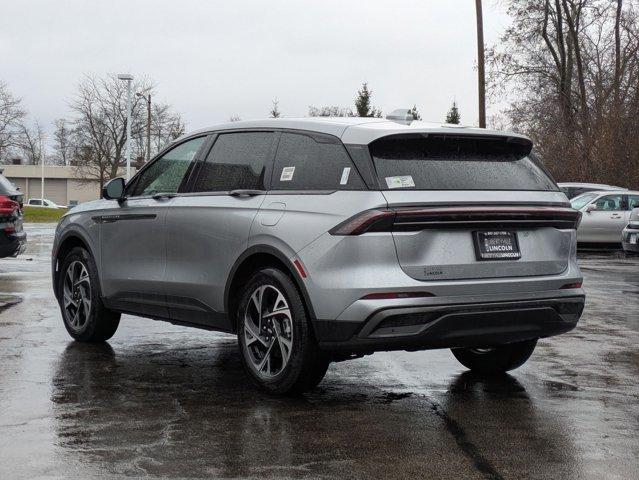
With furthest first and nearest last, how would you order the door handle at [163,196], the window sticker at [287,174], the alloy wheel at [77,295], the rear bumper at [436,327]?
the alloy wheel at [77,295] → the door handle at [163,196] → the window sticker at [287,174] → the rear bumper at [436,327]

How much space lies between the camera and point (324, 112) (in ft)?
301

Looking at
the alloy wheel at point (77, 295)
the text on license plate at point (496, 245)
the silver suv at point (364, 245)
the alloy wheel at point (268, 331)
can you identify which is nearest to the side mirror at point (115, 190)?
the alloy wheel at point (77, 295)

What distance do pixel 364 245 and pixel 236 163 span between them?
1.59m

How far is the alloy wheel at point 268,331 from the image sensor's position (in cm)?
612

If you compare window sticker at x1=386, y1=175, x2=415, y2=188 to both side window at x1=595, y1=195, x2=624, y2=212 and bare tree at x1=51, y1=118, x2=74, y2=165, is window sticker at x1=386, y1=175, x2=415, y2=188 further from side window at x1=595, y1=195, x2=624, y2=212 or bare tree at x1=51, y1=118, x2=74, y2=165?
bare tree at x1=51, y1=118, x2=74, y2=165

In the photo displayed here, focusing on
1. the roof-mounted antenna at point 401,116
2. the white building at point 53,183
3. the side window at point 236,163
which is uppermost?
the white building at point 53,183

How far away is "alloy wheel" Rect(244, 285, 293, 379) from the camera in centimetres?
612

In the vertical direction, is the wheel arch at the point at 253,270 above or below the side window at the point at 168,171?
below

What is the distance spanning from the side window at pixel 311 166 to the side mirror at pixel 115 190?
1988mm

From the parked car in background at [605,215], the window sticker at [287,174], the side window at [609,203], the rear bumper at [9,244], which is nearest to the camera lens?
the window sticker at [287,174]

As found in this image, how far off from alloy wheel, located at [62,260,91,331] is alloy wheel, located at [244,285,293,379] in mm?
2372

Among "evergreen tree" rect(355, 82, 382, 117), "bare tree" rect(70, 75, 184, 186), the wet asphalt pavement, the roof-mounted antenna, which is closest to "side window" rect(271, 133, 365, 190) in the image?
the roof-mounted antenna

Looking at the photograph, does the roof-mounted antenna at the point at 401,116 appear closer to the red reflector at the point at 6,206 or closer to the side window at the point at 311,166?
the side window at the point at 311,166

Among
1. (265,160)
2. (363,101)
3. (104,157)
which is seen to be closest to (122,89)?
(104,157)
